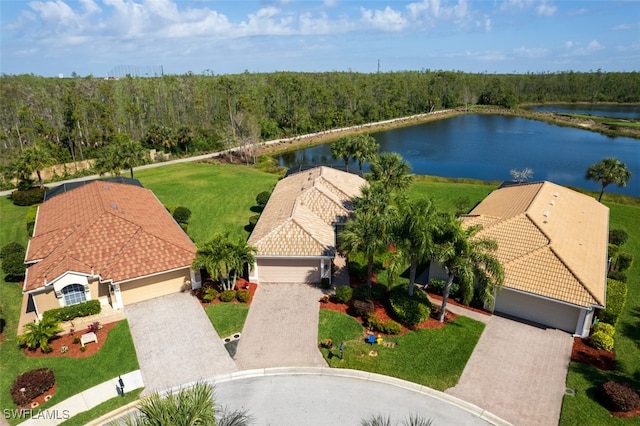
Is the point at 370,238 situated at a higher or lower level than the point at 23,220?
higher

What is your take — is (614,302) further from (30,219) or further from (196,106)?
(196,106)

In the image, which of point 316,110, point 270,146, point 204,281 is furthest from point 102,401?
point 316,110

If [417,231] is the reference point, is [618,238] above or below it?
below

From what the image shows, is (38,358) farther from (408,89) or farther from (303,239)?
(408,89)

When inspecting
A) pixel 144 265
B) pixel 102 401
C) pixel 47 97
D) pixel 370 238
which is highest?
pixel 47 97

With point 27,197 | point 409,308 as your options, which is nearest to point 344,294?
point 409,308

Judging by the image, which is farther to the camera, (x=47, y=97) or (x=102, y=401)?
(x=47, y=97)
